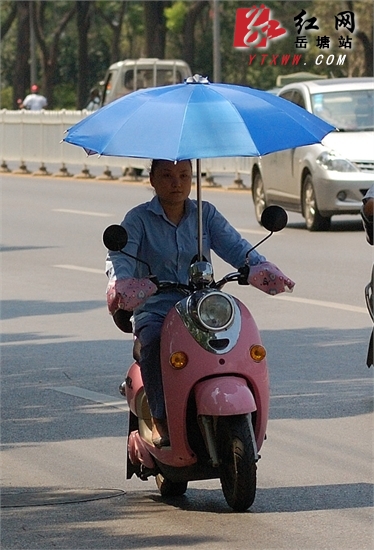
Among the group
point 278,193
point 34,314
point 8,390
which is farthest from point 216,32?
point 8,390

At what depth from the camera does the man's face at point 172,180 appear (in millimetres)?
6160

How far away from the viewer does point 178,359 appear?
5879 millimetres

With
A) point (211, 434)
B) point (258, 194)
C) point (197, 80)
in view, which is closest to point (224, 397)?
point (211, 434)

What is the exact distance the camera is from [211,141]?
5773 mm

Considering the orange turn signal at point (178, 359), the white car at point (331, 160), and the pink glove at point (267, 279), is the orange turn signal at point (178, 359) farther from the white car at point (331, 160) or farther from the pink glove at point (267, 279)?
the white car at point (331, 160)

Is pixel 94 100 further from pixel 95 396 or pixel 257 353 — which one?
pixel 257 353

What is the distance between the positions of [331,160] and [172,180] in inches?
481

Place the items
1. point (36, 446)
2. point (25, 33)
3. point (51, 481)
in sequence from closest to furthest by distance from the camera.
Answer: point (51, 481), point (36, 446), point (25, 33)

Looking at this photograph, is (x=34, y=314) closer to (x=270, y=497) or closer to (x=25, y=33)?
(x=270, y=497)

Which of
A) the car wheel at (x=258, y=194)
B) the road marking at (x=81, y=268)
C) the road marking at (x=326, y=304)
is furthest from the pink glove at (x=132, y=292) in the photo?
A: the car wheel at (x=258, y=194)

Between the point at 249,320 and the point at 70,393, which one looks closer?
the point at 249,320

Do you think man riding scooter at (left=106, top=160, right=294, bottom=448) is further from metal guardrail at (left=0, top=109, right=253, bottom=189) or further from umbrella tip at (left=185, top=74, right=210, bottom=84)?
metal guardrail at (left=0, top=109, right=253, bottom=189)

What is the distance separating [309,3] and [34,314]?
199 ft

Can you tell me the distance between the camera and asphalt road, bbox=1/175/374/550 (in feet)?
18.9
